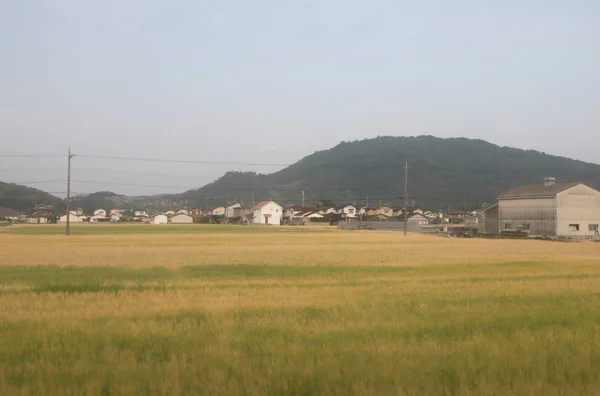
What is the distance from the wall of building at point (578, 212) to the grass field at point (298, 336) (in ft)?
149

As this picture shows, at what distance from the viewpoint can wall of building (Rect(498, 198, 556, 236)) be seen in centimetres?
5991

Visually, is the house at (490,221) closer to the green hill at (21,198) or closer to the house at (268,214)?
the house at (268,214)

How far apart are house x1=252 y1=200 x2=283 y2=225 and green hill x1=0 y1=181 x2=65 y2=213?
322ft

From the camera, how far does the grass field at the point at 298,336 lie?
252 inches

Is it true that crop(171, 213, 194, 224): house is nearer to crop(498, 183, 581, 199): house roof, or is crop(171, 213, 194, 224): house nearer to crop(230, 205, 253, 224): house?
crop(230, 205, 253, 224): house

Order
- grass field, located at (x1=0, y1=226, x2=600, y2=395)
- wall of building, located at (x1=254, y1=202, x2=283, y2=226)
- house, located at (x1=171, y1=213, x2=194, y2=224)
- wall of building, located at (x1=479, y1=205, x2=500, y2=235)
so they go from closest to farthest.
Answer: grass field, located at (x1=0, y1=226, x2=600, y2=395)
wall of building, located at (x1=479, y1=205, x2=500, y2=235)
wall of building, located at (x1=254, y1=202, x2=283, y2=226)
house, located at (x1=171, y1=213, x2=194, y2=224)

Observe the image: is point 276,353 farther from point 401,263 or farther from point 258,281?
point 401,263

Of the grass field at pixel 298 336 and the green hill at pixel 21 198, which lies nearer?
the grass field at pixel 298 336

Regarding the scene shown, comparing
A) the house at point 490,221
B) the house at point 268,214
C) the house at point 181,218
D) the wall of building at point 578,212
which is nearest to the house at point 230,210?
the house at point 181,218

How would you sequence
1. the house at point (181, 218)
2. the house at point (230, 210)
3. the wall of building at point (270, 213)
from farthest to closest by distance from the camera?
the house at point (230, 210), the house at point (181, 218), the wall of building at point (270, 213)

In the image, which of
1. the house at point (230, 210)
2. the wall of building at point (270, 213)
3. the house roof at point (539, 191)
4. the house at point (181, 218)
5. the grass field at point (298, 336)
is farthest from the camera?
the house at point (230, 210)

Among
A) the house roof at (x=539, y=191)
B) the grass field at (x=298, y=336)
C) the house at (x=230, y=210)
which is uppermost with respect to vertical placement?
the house roof at (x=539, y=191)

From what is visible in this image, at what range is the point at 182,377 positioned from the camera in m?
6.61

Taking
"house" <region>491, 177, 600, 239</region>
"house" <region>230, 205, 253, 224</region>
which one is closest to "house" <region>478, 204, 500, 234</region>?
"house" <region>491, 177, 600, 239</region>
